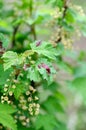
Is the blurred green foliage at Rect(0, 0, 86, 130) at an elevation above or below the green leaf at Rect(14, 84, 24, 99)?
above

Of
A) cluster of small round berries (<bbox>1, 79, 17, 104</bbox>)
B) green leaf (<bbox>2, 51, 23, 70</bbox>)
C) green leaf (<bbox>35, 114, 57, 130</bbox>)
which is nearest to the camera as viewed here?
green leaf (<bbox>2, 51, 23, 70</bbox>)

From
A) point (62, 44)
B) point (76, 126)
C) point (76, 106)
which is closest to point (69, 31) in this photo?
point (62, 44)

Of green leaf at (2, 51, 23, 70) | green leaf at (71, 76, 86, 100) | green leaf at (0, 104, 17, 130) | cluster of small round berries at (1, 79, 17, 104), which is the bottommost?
green leaf at (0, 104, 17, 130)

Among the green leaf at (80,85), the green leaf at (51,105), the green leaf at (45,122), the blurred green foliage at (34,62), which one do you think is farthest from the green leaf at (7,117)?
the green leaf at (80,85)

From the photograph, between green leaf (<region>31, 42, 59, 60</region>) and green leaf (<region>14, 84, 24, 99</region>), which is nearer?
green leaf (<region>31, 42, 59, 60</region>)

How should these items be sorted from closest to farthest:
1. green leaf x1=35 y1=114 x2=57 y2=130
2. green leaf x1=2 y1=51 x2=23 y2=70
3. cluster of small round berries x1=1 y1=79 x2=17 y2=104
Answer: green leaf x1=2 y1=51 x2=23 y2=70
cluster of small round berries x1=1 y1=79 x2=17 y2=104
green leaf x1=35 y1=114 x2=57 y2=130

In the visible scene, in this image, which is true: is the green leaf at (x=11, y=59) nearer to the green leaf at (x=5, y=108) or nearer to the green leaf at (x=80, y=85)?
the green leaf at (x=5, y=108)

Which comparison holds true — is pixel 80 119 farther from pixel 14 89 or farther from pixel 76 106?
pixel 14 89

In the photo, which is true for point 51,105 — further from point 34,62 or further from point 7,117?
point 34,62

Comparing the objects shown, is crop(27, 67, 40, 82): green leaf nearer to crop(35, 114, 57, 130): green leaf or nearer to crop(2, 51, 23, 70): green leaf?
crop(2, 51, 23, 70): green leaf

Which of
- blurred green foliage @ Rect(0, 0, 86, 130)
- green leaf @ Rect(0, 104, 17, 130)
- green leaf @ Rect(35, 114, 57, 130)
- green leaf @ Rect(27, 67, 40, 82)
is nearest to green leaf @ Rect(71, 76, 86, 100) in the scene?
blurred green foliage @ Rect(0, 0, 86, 130)
